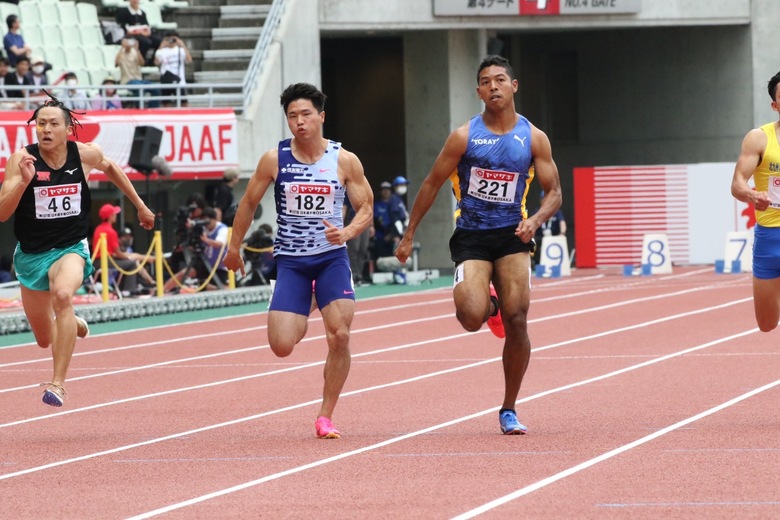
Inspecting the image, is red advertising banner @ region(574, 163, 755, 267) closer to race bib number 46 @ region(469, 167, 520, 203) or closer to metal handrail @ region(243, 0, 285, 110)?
metal handrail @ region(243, 0, 285, 110)

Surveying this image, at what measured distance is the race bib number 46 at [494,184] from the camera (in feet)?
31.0

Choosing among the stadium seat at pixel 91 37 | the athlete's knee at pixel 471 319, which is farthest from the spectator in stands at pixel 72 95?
the athlete's knee at pixel 471 319

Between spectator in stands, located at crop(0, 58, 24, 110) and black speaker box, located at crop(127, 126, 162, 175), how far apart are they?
276 centimetres

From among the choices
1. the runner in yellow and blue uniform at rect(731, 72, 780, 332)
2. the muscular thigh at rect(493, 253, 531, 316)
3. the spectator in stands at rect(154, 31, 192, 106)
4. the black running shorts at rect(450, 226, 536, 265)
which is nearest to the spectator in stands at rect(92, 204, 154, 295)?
the spectator in stands at rect(154, 31, 192, 106)

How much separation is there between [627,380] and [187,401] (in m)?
3.39

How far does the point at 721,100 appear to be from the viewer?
3766cm

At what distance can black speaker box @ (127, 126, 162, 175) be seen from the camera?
23484mm

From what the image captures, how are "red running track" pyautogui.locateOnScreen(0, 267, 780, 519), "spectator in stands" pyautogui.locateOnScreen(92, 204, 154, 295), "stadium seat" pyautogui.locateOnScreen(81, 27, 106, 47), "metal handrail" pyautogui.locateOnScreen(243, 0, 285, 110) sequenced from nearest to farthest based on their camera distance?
1. "red running track" pyautogui.locateOnScreen(0, 267, 780, 519)
2. "spectator in stands" pyautogui.locateOnScreen(92, 204, 154, 295)
3. "metal handrail" pyautogui.locateOnScreen(243, 0, 285, 110)
4. "stadium seat" pyautogui.locateOnScreen(81, 27, 106, 47)

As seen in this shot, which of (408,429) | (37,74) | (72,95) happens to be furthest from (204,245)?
(408,429)

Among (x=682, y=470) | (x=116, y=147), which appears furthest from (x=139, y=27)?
(x=682, y=470)

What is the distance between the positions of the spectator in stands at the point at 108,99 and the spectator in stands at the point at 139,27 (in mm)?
2248

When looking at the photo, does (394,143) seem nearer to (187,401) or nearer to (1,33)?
(1,33)

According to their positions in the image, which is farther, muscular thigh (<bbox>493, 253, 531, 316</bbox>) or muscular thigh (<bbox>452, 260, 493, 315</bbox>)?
muscular thigh (<bbox>493, 253, 531, 316</bbox>)

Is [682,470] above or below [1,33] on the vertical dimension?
below
